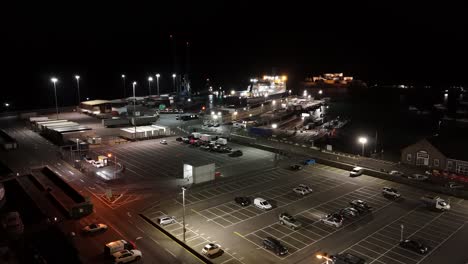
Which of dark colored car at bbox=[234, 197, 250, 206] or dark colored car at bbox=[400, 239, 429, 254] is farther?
dark colored car at bbox=[234, 197, 250, 206]

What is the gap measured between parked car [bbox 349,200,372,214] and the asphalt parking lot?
0.45 m

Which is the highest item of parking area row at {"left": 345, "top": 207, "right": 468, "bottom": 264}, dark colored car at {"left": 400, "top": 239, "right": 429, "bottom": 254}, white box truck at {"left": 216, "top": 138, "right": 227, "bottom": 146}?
white box truck at {"left": 216, "top": 138, "right": 227, "bottom": 146}

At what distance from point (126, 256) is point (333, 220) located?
1377 centimetres

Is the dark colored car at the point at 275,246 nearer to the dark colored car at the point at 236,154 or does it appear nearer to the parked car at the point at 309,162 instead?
the parked car at the point at 309,162

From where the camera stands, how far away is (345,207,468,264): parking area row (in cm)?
2056

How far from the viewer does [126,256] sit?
773 inches

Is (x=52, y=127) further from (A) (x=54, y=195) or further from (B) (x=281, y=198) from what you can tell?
(B) (x=281, y=198)

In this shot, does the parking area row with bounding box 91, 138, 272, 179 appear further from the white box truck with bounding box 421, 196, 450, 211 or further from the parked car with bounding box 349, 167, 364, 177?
the white box truck with bounding box 421, 196, 450, 211

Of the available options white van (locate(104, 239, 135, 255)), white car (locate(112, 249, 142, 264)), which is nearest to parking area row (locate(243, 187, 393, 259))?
white car (locate(112, 249, 142, 264))

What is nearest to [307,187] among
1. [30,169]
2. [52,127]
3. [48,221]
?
[48,221]

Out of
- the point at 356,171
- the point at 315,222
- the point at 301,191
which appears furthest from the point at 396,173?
the point at 315,222

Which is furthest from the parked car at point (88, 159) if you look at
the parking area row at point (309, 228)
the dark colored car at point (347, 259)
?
the dark colored car at point (347, 259)

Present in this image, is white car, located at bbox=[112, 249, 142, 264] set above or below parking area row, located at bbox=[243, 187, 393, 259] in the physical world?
above

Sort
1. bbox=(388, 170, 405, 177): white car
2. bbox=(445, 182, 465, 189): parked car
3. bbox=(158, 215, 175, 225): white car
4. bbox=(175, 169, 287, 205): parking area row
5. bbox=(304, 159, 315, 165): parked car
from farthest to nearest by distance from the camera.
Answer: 1. bbox=(304, 159, 315, 165): parked car
2. bbox=(388, 170, 405, 177): white car
3. bbox=(445, 182, 465, 189): parked car
4. bbox=(175, 169, 287, 205): parking area row
5. bbox=(158, 215, 175, 225): white car
